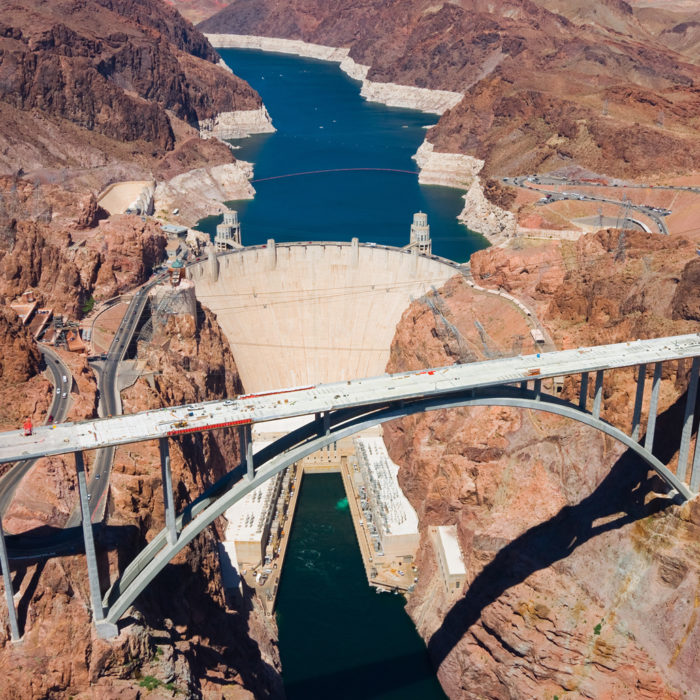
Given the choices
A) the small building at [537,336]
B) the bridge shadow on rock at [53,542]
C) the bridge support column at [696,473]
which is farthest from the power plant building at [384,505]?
the bridge shadow on rock at [53,542]

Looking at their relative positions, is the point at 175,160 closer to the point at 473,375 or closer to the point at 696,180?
the point at 696,180

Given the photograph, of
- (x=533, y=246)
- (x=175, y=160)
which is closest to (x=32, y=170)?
(x=175, y=160)

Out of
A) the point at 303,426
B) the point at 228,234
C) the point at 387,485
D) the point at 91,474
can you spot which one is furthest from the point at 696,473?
the point at 228,234

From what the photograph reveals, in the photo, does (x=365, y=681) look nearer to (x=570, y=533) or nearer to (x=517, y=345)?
(x=570, y=533)

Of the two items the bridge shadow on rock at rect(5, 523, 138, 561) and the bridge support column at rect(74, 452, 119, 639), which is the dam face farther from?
the bridge support column at rect(74, 452, 119, 639)

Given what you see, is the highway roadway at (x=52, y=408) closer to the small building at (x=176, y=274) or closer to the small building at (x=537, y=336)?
the small building at (x=176, y=274)

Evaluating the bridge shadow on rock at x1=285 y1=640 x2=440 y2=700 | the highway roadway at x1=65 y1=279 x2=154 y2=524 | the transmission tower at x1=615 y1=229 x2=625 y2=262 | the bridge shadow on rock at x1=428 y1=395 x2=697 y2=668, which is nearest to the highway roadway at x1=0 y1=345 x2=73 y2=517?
the highway roadway at x1=65 y1=279 x2=154 y2=524
